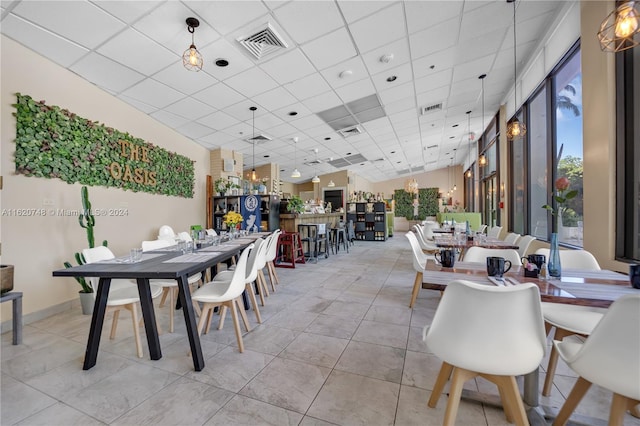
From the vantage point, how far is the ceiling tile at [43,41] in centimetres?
262

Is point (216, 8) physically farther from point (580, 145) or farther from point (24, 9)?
point (580, 145)

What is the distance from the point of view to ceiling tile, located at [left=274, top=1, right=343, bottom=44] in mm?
2760

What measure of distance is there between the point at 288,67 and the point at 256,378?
3.92 meters

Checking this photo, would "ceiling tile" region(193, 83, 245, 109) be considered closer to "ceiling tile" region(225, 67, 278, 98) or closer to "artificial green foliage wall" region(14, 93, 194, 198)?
"ceiling tile" region(225, 67, 278, 98)

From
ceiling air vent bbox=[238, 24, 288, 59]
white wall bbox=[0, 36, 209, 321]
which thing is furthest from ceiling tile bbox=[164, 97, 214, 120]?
ceiling air vent bbox=[238, 24, 288, 59]

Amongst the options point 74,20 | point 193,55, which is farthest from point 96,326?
point 74,20

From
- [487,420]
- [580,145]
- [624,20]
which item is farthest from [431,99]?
[487,420]

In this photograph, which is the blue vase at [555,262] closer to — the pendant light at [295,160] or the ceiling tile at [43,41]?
the ceiling tile at [43,41]

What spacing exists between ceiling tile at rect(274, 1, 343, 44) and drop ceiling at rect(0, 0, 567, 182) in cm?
1

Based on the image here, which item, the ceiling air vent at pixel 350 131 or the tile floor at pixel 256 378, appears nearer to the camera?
the tile floor at pixel 256 378

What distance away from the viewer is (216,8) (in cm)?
264

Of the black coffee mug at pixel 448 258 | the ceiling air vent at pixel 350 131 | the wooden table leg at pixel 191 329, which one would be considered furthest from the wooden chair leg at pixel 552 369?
the ceiling air vent at pixel 350 131

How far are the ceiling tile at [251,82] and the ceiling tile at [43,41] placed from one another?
5.82ft

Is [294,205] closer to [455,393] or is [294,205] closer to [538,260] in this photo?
[538,260]
